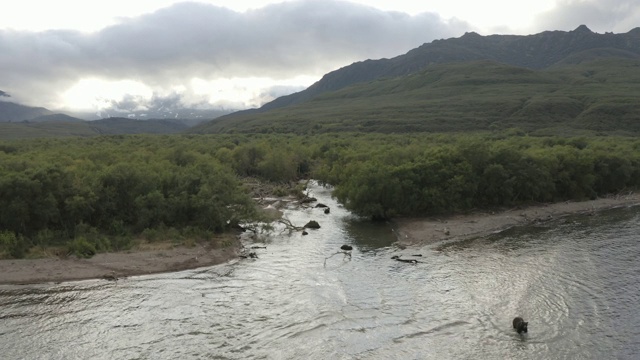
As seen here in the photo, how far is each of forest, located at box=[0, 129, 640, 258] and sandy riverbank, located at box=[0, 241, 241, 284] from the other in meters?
2.05

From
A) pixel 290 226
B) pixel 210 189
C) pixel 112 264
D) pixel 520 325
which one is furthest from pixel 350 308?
pixel 210 189

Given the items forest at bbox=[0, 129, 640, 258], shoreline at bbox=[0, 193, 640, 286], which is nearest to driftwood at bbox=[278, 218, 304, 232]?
forest at bbox=[0, 129, 640, 258]

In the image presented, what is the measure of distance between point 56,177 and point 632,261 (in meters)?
58.3

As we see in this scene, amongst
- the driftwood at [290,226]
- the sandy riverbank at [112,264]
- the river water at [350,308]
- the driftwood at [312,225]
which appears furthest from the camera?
the driftwood at [312,225]

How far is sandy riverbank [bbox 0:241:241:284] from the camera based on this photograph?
39.3m

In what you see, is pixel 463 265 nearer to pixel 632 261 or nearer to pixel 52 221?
pixel 632 261

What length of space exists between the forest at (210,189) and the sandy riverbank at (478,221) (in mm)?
2419

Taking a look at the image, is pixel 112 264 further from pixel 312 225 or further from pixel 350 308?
pixel 312 225

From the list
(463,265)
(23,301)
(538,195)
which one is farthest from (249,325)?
(538,195)

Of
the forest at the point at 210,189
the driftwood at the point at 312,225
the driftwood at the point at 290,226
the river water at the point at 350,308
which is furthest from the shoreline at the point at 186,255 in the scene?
the driftwood at the point at 312,225

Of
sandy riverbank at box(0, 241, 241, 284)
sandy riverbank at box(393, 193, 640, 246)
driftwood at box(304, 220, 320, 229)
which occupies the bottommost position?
sandy riverbank at box(393, 193, 640, 246)

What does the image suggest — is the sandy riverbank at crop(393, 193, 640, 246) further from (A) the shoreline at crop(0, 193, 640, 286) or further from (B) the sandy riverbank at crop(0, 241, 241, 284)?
(B) the sandy riverbank at crop(0, 241, 241, 284)

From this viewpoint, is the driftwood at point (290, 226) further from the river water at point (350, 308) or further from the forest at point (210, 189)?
the river water at point (350, 308)

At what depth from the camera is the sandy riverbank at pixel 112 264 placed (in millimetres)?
39312
